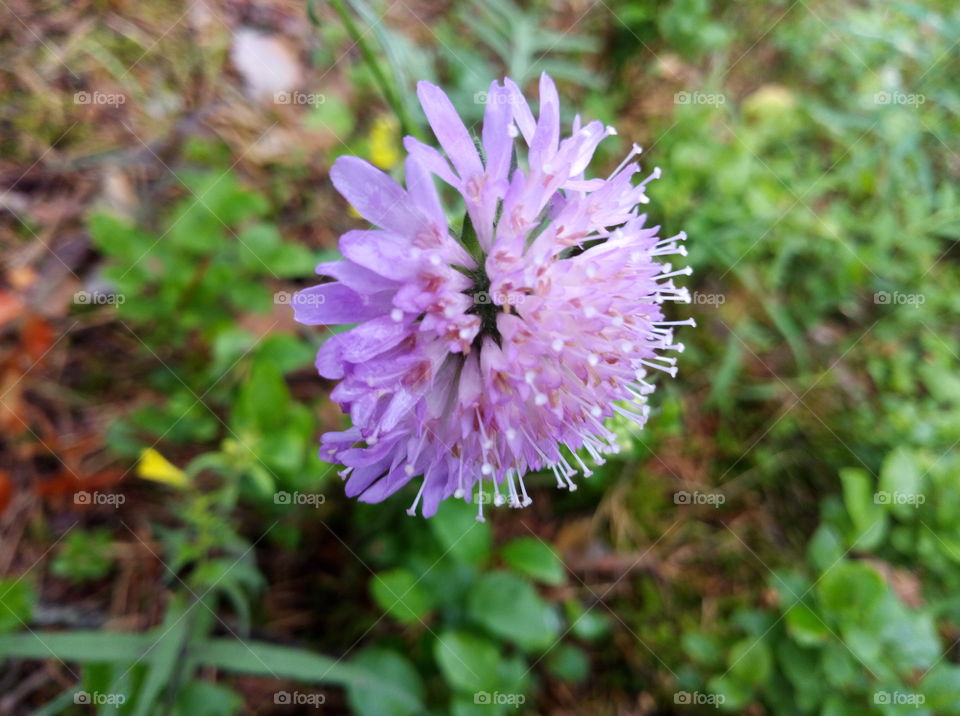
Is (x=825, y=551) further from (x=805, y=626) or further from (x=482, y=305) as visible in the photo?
(x=482, y=305)

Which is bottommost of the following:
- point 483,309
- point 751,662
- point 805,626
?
point 751,662

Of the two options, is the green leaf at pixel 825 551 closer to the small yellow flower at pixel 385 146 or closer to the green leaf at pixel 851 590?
the green leaf at pixel 851 590

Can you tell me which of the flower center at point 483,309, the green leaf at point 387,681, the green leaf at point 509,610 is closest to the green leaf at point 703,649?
the green leaf at point 509,610

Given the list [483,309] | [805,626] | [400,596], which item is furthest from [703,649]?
[483,309]

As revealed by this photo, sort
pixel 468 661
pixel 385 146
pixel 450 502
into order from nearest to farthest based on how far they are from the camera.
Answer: pixel 468 661 → pixel 450 502 → pixel 385 146

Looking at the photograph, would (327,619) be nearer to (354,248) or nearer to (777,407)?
(354,248)

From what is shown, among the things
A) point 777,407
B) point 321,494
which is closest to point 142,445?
point 321,494
